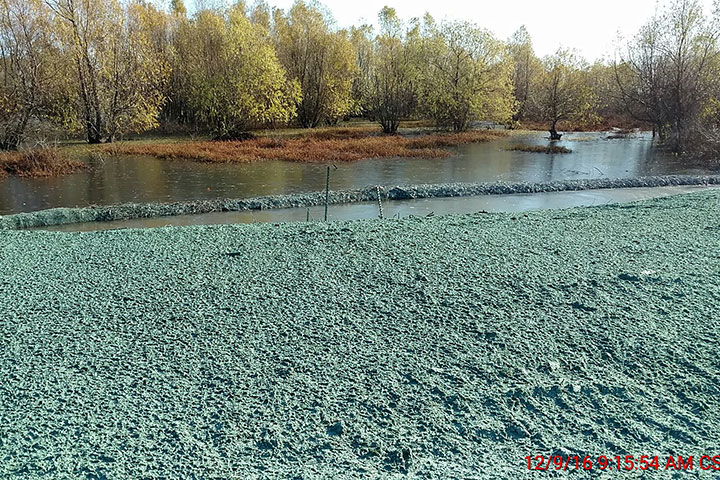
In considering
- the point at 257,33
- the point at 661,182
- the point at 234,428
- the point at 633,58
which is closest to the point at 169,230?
the point at 234,428

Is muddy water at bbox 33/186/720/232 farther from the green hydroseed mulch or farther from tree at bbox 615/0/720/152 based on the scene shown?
tree at bbox 615/0/720/152

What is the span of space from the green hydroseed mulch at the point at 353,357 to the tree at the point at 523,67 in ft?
101

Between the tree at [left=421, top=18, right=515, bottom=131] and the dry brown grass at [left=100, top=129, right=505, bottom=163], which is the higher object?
the tree at [left=421, top=18, right=515, bottom=131]

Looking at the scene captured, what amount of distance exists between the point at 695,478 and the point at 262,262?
12.5 ft

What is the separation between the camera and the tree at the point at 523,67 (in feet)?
113

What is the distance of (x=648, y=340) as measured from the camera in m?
3.50

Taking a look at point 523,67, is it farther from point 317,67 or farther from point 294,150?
point 294,150

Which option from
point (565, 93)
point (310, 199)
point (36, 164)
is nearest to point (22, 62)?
point (36, 164)

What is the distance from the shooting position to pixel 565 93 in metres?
23.8

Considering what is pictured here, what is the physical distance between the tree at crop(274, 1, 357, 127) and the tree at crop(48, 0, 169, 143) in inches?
385

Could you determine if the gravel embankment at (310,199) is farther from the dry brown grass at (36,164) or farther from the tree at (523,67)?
the tree at (523,67)

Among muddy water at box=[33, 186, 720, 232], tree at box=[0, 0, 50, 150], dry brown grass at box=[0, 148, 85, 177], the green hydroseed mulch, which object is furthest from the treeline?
the green hydroseed mulch

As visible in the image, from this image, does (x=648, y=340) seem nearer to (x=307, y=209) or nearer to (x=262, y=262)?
(x=262, y=262)

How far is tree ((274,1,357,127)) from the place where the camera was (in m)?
27.6
